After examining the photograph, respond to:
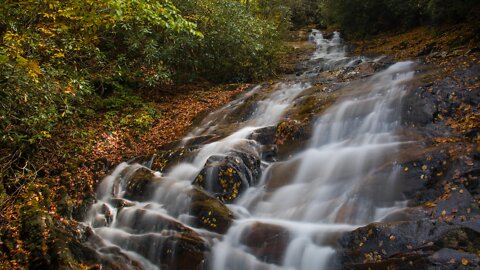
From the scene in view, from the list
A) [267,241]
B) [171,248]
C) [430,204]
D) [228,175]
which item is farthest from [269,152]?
[430,204]

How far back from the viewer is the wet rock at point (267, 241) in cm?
507

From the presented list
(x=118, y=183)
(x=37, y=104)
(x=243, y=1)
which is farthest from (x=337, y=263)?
(x=243, y=1)

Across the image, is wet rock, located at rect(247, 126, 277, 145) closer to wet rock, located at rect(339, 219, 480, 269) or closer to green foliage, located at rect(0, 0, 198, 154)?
green foliage, located at rect(0, 0, 198, 154)

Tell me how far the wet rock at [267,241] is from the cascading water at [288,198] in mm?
13

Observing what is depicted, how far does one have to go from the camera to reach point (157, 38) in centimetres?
1190

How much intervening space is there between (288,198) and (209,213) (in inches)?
51.5

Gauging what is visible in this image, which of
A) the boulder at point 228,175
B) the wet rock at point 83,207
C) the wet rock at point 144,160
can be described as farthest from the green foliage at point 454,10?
the wet rock at point 83,207

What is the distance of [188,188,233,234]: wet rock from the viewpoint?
5746 mm

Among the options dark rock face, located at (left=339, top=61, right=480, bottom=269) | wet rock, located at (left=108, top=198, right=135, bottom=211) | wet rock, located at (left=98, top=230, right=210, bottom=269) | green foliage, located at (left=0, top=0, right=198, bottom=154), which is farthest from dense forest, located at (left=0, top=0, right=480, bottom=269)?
dark rock face, located at (left=339, top=61, right=480, bottom=269)

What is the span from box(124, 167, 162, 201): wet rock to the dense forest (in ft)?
2.47

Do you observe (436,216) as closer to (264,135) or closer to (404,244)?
(404,244)

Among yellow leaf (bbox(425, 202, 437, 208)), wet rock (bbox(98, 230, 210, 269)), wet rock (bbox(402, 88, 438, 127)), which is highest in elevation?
wet rock (bbox(402, 88, 438, 127))

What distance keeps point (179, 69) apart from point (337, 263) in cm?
960

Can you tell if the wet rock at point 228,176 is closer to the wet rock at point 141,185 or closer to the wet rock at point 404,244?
the wet rock at point 141,185
